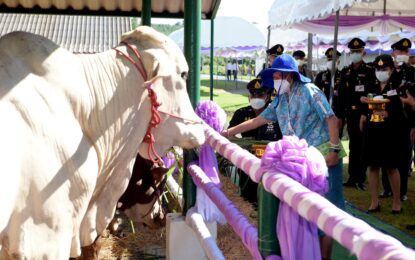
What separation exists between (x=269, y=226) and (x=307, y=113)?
2.21 metres

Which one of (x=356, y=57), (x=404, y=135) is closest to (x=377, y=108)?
(x=404, y=135)

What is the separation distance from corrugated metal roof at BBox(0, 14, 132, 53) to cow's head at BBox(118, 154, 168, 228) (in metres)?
16.6

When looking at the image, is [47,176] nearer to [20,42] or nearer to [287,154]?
[20,42]

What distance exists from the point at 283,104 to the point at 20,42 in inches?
99.8

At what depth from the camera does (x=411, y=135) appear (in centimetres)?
725

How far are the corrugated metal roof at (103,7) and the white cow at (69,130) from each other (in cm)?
365

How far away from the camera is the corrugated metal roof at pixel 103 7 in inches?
245

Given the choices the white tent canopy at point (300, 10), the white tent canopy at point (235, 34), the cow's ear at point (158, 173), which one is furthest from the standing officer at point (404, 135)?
the white tent canopy at point (235, 34)

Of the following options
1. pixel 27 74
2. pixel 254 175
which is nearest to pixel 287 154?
pixel 254 175

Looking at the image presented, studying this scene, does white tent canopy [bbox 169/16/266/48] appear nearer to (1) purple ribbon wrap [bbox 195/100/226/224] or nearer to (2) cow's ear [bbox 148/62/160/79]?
(1) purple ribbon wrap [bbox 195/100/226/224]

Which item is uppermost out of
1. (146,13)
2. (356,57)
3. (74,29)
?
(146,13)

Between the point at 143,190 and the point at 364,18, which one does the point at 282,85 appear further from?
the point at 364,18

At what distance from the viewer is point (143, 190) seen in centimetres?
351

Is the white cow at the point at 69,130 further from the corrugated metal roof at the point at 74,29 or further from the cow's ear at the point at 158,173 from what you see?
the corrugated metal roof at the point at 74,29
